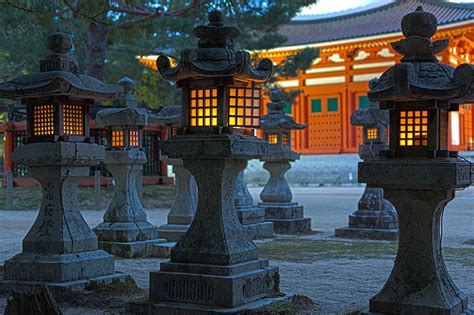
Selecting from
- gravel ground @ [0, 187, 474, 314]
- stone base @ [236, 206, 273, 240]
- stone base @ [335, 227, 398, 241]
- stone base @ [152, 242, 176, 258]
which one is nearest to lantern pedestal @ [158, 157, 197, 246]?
stone base @ [152, 242, 176, 258]

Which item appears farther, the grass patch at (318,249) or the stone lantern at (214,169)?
the grass patch at (318,249)

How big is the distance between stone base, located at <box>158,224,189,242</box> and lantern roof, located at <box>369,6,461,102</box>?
599cm

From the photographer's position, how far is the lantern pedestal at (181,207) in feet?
35.7

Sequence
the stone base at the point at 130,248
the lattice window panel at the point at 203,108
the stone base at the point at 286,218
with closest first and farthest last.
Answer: the lattice window panel at the point at 203,108, the stone base at the point at 130,248, the stone base at the point at 286,218

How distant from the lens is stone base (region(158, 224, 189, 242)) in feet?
35.7

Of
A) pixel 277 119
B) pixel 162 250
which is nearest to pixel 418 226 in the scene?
pixel 162 250

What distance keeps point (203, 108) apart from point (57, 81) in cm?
169

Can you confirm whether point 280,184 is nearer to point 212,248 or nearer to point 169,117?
point 169,117

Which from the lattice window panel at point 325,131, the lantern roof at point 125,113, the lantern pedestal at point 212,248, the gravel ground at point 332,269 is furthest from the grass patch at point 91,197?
the lantern pedestal at point 212,248

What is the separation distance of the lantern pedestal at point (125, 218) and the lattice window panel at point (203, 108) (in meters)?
4.20

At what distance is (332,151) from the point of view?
3309 cm

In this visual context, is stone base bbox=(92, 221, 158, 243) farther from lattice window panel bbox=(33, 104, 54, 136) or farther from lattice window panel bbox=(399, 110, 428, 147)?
lattice window panel bbox=(399, 110, 428, 147)

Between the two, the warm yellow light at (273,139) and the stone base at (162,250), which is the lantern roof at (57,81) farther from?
the warm yellow light at (273,139)

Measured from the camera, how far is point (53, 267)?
671 centimetres
